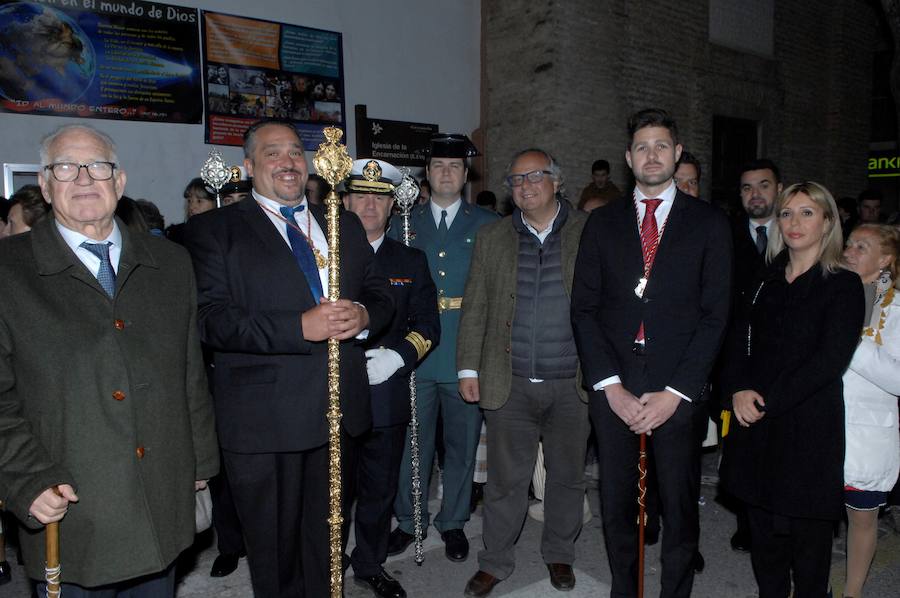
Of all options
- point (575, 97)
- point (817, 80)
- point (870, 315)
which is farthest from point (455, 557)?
point (817, 80)

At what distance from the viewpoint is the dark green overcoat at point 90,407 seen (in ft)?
6.51

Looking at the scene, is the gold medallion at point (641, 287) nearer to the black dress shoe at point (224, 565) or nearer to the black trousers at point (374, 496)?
the black trousers at point (374, 496)

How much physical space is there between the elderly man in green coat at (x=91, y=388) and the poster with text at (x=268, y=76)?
5835 millimetres

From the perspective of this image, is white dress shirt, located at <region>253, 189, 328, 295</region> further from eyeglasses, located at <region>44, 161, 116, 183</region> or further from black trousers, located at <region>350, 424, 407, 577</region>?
black trousers, located at <region>350, 424, 407, 577</region>

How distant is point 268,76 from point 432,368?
211 inches

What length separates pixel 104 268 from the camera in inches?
85.7

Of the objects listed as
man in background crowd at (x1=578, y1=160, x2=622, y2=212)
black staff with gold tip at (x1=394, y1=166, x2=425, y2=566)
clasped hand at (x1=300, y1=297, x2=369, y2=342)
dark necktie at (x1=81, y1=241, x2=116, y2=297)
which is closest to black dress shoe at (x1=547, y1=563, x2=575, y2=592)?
black staff with gold tip at (x1=394, y1=166, x2=425, y2=566)

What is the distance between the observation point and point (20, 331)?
6.50 ft

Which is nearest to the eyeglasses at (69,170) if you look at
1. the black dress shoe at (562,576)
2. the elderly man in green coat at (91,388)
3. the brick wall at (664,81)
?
the elderly man in green coat at (91,388)

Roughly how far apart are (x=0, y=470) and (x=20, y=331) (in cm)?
38

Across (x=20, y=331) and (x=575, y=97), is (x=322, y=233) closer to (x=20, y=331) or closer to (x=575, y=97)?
(x=20, y=331)

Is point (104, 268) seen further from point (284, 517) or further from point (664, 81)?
point (664, 81)

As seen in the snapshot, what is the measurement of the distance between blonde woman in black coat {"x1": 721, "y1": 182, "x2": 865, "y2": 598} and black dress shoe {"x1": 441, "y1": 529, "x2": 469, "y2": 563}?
1.48 metres

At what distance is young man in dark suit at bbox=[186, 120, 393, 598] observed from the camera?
8.38 feet
